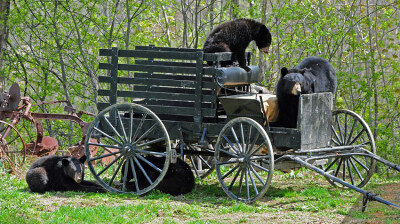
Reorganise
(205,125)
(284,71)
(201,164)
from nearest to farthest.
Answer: (284,71)
(205,125)
(201,164)

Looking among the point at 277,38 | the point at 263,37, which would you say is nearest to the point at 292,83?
the point at 263,37

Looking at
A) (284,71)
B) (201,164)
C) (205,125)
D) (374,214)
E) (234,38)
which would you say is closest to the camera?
(374,214)

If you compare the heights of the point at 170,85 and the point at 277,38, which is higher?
the point at 277,38

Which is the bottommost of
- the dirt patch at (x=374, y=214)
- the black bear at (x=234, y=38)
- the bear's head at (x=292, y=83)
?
the dirt patch at (x=374, y=214)

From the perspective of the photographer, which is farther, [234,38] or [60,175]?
[234,38]

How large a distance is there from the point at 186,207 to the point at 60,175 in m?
2.25

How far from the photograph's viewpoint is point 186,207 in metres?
8.05

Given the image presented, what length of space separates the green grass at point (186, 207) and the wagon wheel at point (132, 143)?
10.8 inches

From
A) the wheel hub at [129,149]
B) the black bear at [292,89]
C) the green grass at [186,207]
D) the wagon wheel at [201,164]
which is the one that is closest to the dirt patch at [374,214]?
the green grass at [186,207]

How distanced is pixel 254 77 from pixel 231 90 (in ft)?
2.71

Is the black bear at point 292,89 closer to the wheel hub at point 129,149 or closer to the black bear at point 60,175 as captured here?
the wheel hub at point 129,149

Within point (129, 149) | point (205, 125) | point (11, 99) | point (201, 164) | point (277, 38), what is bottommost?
point (201, 164)

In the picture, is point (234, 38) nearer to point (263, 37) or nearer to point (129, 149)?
point (263, 37)

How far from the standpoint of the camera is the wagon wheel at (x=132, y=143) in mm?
8875
